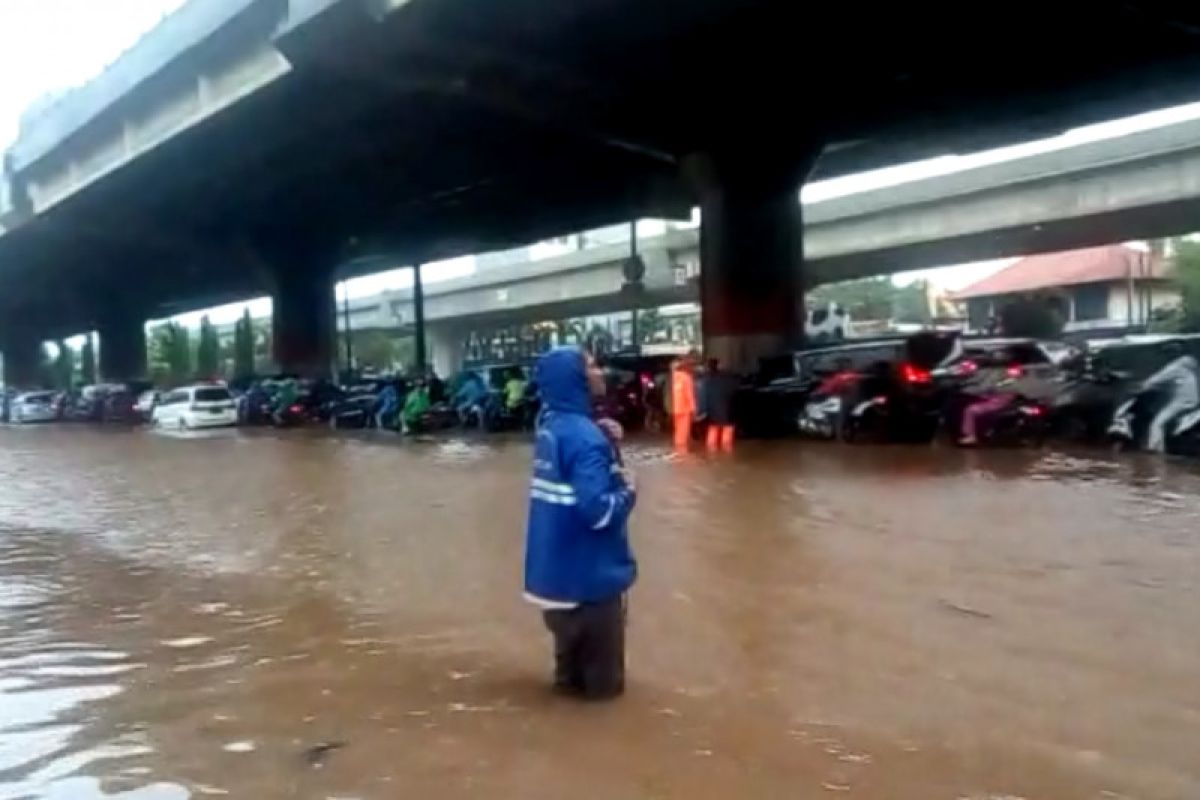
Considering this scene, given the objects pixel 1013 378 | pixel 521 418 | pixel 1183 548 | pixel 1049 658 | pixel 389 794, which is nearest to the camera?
pixel 389 794

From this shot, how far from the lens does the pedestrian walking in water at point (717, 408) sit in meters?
21.6

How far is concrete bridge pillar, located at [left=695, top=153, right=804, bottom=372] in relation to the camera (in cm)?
2912

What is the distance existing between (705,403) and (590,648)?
638 inches

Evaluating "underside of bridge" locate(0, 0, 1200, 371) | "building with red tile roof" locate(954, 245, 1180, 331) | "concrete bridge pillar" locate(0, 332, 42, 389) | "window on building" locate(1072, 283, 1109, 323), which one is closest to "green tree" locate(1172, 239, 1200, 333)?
"building with red tile roof" locate(954, 245, 1180, 331)

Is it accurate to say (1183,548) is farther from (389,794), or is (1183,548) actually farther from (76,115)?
(76,115)

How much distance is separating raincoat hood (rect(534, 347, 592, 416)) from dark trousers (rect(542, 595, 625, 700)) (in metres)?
0.81

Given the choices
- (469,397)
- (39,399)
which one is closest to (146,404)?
(39,399)

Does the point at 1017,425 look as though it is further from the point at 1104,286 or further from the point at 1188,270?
the point at 1104,286

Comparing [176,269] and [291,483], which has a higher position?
[176,269]

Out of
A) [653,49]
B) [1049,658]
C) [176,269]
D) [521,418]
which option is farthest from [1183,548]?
[176,269]

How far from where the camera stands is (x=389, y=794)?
4934 millimetres

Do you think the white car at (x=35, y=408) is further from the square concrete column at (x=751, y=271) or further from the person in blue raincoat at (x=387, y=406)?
the square concrete column at (x=751, y=271)

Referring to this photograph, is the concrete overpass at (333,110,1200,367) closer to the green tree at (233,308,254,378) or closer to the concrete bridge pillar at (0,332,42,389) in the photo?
the green tree at (233,308,254,378)

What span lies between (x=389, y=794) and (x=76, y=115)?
35.2 meters
